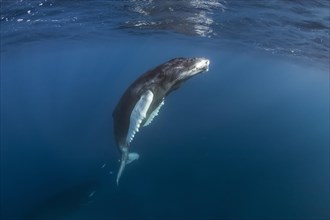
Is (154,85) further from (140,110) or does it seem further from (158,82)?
(140,110)

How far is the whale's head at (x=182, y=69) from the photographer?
7.38 metres

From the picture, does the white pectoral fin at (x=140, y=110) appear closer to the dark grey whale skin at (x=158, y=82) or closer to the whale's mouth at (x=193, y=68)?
the dark grey whale skin at (x=158, y=82)

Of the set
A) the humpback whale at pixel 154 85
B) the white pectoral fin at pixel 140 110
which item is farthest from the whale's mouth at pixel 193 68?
the white pectoral fin at pixel 140 110

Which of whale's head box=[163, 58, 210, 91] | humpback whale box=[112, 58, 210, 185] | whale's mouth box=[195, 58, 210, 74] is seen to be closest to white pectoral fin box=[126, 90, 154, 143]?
humpback whale box=[112, 58, 210, 185]

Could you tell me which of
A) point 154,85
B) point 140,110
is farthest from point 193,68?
point 140,110

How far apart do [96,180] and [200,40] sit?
39.3 feet

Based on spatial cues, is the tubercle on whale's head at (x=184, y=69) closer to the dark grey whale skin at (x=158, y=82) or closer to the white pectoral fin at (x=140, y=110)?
the dark grey whale skin at (x=158, y=82)

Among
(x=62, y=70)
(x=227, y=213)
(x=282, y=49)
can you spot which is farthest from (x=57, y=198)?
(x=62, y=70)

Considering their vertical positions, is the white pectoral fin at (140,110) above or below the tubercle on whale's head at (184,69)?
below

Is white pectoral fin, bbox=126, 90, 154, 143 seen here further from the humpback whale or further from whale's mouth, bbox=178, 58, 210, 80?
whale's mouth, bbox=178, 58, 210, 80

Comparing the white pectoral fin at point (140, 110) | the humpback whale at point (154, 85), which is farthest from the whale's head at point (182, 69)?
the white pectoral fin at point (140, 110)

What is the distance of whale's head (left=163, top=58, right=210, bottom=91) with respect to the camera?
7.38 m

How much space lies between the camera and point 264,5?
16375 millimetres

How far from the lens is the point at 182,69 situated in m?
7.39
